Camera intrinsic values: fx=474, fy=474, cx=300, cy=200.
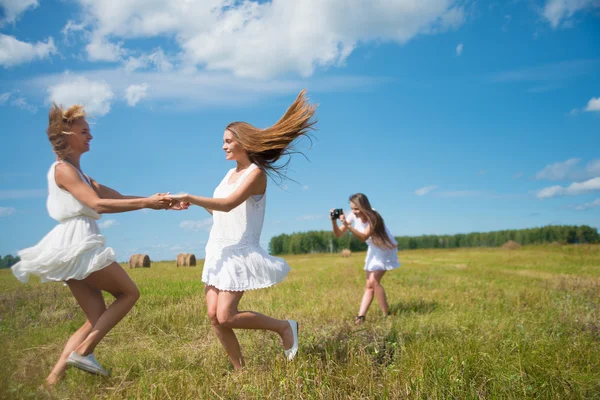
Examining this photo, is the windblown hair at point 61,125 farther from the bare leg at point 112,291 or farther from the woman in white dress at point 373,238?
the woman in white dress at point 373,238

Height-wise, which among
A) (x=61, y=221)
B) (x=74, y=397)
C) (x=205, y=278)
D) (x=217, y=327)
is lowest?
(x=74, y=397)

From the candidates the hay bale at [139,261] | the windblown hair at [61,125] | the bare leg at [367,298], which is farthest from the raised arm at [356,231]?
the hay bale at [139,261]

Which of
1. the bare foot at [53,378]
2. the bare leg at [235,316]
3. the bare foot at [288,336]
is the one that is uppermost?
the bare leg at [235,316]

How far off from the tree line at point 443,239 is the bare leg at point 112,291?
56459 mm

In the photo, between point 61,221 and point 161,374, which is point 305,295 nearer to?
point 161,374

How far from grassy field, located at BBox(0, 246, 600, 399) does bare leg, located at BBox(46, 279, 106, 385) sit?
0.14m

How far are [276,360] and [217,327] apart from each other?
0.66m

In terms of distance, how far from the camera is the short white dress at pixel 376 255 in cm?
796

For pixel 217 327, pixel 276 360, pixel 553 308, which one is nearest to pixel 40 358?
pixel 217 327

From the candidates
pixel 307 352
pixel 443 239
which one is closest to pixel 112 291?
pixel 307 352

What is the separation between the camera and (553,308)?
8656 millimetres

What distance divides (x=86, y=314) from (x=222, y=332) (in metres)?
1.25

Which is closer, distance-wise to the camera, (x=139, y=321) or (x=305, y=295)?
(x=139, y=321)

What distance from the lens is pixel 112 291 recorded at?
14.7 ft
